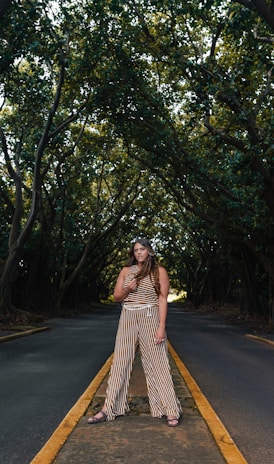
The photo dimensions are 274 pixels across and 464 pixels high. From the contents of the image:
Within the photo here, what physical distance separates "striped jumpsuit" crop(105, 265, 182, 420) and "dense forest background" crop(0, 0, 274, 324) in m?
6.37

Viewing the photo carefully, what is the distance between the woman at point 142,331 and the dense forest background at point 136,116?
6.20 m

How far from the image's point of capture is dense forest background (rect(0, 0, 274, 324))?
14.8 metres

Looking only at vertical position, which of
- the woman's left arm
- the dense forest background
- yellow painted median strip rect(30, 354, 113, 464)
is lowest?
yellow painted median strip rect(30, 354, 113, 464)

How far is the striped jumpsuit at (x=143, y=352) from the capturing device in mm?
5320

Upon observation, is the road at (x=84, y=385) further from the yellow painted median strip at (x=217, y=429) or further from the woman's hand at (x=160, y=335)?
the woman's hand at (x=160, y=335)

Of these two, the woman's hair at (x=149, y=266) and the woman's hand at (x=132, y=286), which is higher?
the woman's hair at (x=149, y=266)

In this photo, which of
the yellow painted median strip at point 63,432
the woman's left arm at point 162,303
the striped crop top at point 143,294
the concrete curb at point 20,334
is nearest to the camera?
the yellow painted median strip at point 63,432

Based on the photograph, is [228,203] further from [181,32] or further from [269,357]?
[269,357]

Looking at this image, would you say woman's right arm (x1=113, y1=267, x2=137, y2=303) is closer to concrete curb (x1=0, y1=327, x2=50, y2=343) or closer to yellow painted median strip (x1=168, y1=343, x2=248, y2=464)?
yellow painted median strip (x1=168, y1=343, x2=248, y2=464)

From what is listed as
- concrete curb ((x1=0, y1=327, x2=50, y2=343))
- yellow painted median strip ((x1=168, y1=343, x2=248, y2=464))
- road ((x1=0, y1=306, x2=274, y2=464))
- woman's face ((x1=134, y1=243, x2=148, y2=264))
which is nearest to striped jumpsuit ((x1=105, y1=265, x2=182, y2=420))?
woman's face ((x1=134, y1=243, x2=148, y2=264))

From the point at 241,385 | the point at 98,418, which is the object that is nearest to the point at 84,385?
the point at 241,385

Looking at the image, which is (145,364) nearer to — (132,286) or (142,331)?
(142,331)

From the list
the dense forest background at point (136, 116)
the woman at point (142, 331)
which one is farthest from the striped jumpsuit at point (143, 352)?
the dense forest background at point (136, 116)

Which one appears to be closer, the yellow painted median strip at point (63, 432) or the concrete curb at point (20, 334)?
the yellow painted median strip at point (63, 432)
